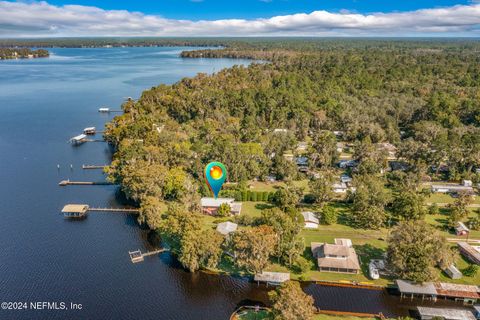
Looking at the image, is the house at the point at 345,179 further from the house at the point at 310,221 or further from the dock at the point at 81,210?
the dock at the point at 81,210

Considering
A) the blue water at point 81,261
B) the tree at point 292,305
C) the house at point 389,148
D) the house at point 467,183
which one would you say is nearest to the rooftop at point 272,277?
the blue water at point 81,261

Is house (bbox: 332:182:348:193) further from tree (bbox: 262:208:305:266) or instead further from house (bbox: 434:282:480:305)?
house (bbox: 434:282:480:305)

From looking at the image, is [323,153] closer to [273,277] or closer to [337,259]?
[337,259]

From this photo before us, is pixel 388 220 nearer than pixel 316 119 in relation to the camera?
Yes

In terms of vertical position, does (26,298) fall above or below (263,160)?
below

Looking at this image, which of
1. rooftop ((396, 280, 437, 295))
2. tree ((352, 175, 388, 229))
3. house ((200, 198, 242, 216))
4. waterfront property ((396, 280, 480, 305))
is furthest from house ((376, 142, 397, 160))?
rooftop ((396, 280, 437, 295))

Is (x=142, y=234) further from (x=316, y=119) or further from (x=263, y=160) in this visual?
(x=316, y=119)

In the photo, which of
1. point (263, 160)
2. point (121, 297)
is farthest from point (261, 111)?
point (121, 297)
